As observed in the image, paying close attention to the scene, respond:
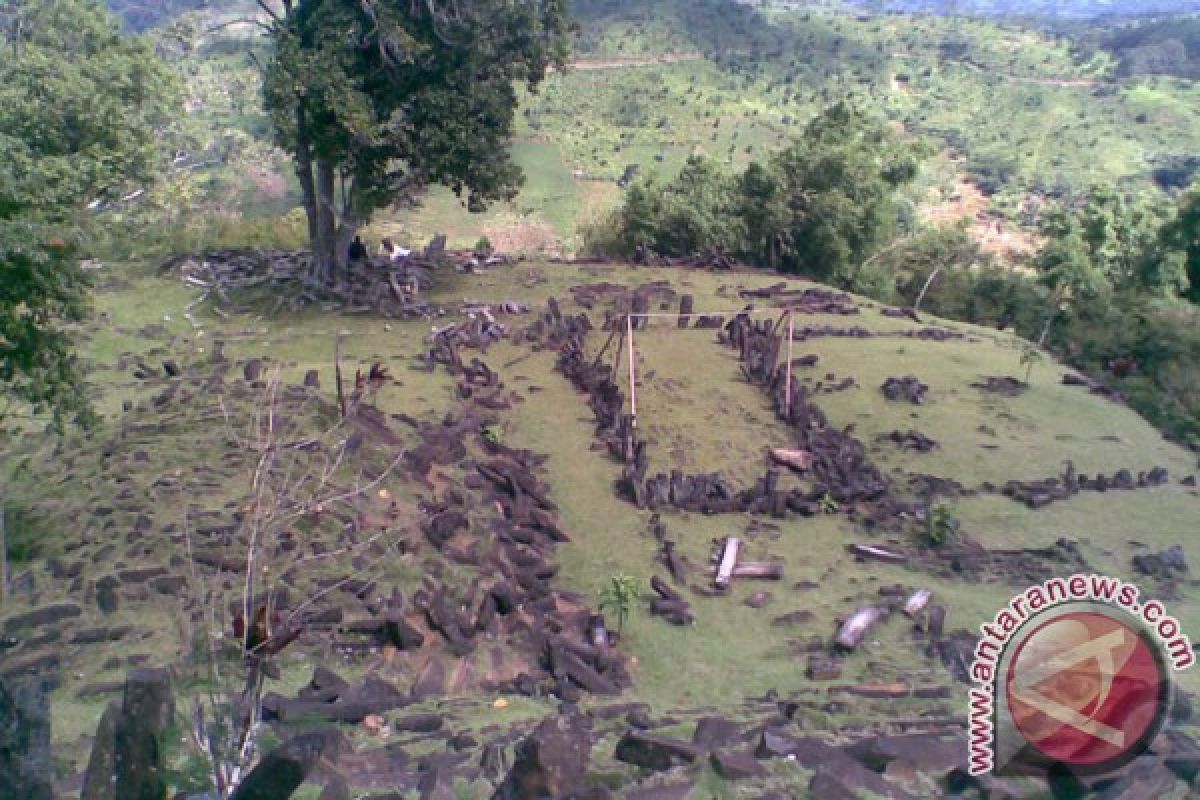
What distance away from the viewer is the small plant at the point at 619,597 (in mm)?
8742

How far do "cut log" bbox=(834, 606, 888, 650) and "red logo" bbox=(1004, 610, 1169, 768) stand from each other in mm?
3516

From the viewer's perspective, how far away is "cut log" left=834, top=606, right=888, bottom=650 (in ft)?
28.4

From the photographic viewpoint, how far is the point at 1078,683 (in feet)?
16.6

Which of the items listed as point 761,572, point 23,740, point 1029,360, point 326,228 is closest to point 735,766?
point 23,740

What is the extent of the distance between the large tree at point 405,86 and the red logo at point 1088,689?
14.1m

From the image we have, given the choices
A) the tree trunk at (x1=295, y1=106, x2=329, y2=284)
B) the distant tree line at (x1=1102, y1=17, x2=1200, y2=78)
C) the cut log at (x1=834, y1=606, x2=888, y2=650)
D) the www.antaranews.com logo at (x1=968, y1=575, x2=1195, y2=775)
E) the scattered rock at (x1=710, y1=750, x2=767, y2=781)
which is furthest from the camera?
the distant tree line at (x1=1102, y1=17, x2=1200, y2=78)

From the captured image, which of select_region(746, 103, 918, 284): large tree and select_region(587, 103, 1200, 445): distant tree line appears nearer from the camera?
select_region(587, 103, 1200, 445): distant tree line

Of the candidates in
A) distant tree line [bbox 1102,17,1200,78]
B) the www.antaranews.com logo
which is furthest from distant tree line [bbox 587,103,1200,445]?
distant tree line [bbox 1102,17,1200,78]

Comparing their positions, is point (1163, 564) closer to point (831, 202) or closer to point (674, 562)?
point (674, 562)

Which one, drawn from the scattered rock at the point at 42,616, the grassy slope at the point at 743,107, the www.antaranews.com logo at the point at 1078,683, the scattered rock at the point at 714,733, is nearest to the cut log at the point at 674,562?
the scattered rock at the point at 714,733

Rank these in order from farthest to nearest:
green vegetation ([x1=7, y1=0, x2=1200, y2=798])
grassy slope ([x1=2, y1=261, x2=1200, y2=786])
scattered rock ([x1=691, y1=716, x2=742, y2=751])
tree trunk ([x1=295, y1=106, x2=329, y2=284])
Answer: tree trunk ([x1=295, y1=106, x2=329, y2=284]) → grassy slope ([x1=2, y1=261, x2=1200, y2=786]) → green vegetation ([x1=7, y1=0, x2=1200, y2=798]) → scattered rock ([x1=691, y1=716, x2=742, y2=751])

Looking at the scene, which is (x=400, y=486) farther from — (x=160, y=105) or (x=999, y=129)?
(x=999, y=129)

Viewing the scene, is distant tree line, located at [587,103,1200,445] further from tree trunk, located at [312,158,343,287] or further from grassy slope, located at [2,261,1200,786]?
tree trunk, located at [312,158,343,287]

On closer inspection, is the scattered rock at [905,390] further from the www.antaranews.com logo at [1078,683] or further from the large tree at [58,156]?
the large tree at [58,156]
